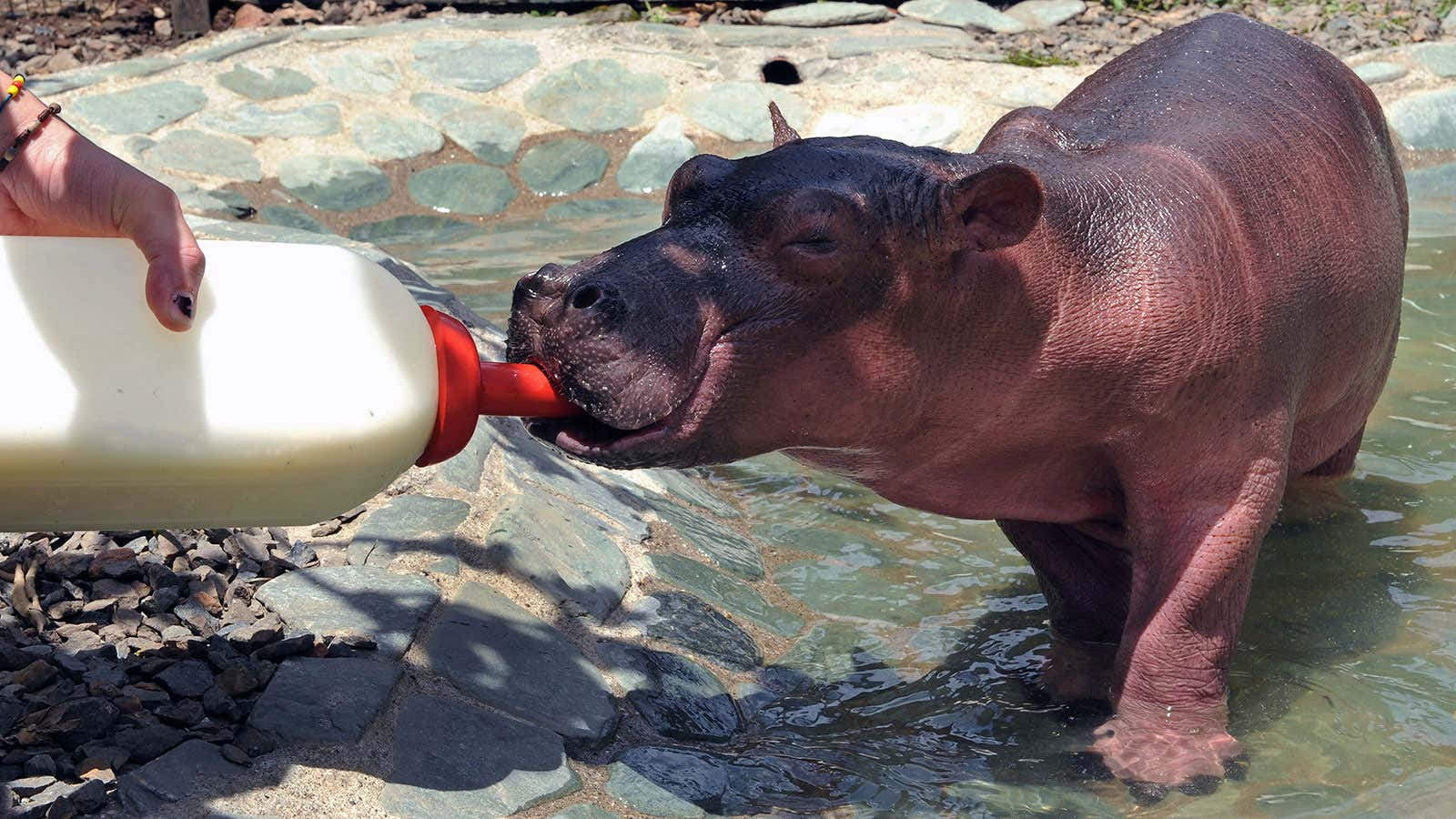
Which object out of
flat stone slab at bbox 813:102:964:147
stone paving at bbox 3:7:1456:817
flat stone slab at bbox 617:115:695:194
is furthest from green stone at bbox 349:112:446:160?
flat stone slab at bbox 813:102:964:147

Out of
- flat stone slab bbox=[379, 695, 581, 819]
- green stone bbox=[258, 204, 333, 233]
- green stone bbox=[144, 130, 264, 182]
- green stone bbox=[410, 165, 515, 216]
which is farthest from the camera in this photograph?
green stone bbox=[410, 165, 515, 216]

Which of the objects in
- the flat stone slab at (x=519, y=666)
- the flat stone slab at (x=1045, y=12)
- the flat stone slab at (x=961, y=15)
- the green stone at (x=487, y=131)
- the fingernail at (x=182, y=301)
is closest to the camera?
the fingernail at (x=182, y=301)

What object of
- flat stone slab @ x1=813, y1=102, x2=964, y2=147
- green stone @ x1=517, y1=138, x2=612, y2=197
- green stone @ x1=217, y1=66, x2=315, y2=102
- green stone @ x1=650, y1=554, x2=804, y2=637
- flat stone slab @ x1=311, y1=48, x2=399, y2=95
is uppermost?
green stone @ x1=650, y1=554, x2=804, y2=637

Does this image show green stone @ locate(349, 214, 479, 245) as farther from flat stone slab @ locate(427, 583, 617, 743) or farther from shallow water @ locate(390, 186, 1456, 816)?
flat stone slab @ locate(427, 583, 617, 743)

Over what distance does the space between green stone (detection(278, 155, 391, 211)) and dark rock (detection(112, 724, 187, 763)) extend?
6.14 meters

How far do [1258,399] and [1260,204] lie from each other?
1.72 feet

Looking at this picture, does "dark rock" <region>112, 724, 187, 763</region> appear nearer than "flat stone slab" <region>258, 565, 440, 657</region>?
Yes

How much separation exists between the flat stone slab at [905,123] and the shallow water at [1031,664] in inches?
145

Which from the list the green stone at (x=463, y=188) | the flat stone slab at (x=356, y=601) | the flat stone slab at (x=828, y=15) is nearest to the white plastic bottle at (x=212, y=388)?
the flat stone slab at (x=356, y=601)

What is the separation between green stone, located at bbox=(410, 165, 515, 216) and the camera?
9.16 metres

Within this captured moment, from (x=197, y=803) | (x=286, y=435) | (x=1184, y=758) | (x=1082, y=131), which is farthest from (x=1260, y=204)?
(x=197, y=803)

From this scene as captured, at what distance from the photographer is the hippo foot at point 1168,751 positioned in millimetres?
3756

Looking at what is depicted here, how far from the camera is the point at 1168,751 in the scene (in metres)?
3.81

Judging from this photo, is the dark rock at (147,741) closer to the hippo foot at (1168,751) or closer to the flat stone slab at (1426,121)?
the hippo foot at (1168,751)
